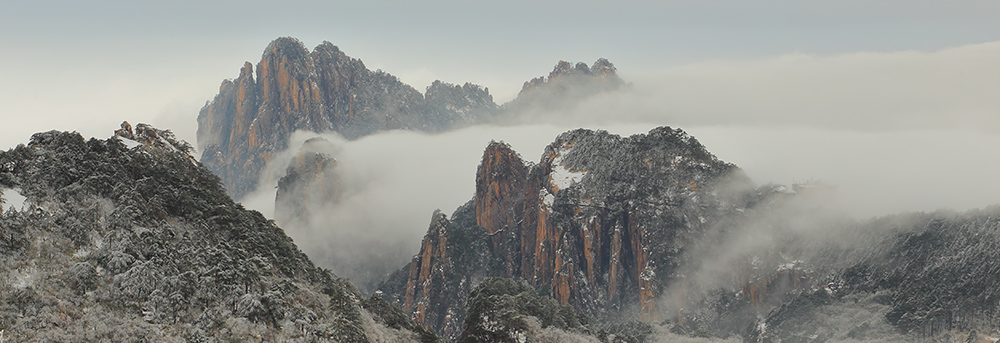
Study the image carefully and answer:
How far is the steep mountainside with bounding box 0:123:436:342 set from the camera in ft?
229

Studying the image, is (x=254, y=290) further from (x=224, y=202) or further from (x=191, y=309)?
(x=224, y=202)

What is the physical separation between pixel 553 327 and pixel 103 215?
250 feet

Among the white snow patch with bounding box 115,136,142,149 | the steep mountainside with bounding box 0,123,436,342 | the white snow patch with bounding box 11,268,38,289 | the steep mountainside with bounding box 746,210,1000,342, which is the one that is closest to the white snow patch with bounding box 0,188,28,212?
the steep mountainside with bounding box 0,123,436,342

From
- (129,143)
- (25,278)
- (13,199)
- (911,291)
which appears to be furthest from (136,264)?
(911,291)

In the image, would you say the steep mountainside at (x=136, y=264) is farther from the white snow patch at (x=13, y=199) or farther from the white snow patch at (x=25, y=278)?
the white snow patch at (x=13, y=199)

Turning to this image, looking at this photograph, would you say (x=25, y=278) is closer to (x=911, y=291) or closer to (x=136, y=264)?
(x=136, y=264)

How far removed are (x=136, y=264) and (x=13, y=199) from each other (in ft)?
55.9

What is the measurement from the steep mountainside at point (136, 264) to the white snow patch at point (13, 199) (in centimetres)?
69

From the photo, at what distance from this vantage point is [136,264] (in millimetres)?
76750

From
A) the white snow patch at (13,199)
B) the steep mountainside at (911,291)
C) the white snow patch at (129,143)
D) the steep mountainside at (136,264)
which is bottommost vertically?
the steep mountainside at (911,291)

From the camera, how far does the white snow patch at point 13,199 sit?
3095 inches

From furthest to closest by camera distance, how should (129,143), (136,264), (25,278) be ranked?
(129,143) < (136,264) < (25,278)

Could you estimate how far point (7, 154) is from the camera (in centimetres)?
8738

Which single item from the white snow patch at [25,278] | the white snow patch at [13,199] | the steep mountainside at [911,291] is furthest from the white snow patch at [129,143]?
the steep mountainside at [911,291]
